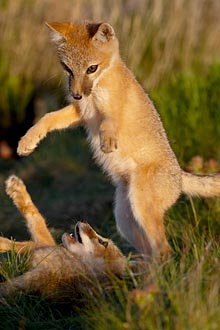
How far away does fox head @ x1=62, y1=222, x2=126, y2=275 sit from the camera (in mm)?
4586

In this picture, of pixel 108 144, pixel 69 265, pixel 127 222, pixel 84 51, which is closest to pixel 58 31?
pixel 84 51

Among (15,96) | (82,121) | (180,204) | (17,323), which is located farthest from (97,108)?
(15,96)

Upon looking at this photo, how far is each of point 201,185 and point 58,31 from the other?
1515mm

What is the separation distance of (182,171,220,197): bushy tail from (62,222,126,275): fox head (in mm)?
1195

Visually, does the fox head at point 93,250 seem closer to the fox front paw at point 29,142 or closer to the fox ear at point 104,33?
the fox front paw at point 29,142

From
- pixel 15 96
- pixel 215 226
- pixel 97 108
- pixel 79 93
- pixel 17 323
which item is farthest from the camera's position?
pixel 15 96

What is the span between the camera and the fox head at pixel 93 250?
15.0 ft

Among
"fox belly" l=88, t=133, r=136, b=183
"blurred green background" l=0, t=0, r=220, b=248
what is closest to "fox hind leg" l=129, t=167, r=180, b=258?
"fox belly" l=88, t=133, r=136, b=183

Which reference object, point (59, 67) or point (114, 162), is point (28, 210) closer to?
point (114, 162)

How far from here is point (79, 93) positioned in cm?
527

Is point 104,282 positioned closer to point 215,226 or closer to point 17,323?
point 17,323

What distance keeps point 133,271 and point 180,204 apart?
2.15 m

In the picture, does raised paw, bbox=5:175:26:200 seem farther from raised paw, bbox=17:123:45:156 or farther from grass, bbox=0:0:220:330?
grass, bbox=0:0:220:330

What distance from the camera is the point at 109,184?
8.60 m
